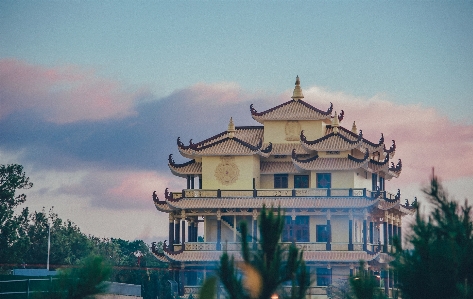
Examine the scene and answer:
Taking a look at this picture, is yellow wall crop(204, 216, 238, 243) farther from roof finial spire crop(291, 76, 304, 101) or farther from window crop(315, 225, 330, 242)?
roof finial spire crop(291, 76, 304, 101)

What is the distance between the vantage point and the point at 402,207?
61812 millimetres

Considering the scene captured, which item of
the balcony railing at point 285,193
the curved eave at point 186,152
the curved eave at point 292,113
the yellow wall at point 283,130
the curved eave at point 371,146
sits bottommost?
the balcony railing at point 285,193

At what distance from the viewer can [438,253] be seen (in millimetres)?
19953

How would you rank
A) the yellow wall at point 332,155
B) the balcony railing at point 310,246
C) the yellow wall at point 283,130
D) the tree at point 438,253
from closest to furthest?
the tree at point 438,253, the balcony railing at point 310,246, the yellow wall at point 332,155, the yellow wall at point 283,130

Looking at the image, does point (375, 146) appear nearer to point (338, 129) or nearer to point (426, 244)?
point (338, 129)

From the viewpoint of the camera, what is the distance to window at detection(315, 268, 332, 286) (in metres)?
55.0

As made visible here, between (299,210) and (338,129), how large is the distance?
5654 millimetres

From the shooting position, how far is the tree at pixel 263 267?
1853 cm

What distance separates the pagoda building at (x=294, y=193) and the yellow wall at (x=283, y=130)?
55 millimetres

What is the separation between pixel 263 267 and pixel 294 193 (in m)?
38.3

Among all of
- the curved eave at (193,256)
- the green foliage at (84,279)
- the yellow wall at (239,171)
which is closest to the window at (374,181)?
the yellow wall at (239,171)

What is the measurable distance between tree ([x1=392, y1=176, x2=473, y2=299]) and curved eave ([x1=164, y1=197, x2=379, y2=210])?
34.5 meters

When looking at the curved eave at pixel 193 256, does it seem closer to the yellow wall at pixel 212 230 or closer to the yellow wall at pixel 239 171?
the yellow wall at pixel 212 230

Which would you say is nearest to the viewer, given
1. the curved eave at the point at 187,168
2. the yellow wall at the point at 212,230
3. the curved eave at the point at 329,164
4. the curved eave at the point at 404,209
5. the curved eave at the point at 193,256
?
the curved eave at the point at 193,256
